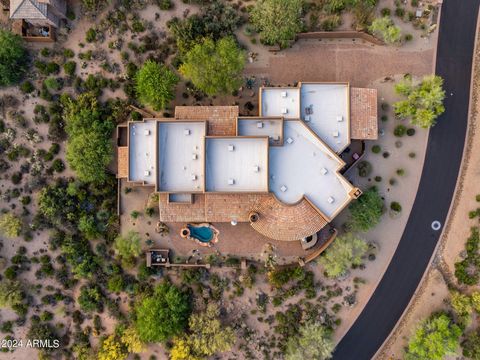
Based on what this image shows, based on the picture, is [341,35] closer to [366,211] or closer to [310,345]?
[366,211]

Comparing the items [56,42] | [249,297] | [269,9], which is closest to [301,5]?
[269,9]

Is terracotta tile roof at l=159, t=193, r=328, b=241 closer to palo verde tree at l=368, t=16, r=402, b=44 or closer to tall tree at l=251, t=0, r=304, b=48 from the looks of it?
tall tree at l=251, t=0, r=304, b=48

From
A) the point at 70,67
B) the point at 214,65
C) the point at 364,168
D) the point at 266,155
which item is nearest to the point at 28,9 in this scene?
the point at 70,67

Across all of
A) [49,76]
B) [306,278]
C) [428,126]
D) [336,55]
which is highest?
[336,55]

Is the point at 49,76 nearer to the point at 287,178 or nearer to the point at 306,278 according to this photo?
the point at 287,178

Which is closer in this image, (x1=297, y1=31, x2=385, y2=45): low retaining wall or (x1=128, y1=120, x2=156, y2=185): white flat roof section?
(x1=128, y1=120, x2=156, y2=185): white flat roof section

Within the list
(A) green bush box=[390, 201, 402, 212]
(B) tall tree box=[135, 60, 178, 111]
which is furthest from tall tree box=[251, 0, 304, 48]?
(A) green bush box=[390, 201, 402, 212]
